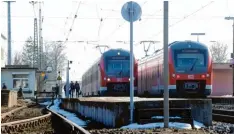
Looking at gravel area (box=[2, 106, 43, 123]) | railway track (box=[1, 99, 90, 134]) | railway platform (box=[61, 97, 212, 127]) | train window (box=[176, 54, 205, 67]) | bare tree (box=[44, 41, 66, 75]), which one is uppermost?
bare tree (box=[44, 41, 66, 75])

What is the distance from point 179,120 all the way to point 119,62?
15.0 metres

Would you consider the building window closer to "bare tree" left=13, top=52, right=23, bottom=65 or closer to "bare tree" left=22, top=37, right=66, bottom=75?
"bare tree" left=22, top=37, right=66, bottom=75

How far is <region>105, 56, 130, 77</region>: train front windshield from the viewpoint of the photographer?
25844 millimetres

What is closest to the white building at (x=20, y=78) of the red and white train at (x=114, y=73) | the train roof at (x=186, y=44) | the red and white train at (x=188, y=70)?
the red and white train at (x=114, y=73)

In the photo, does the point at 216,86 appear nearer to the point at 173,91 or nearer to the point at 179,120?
the point at 173,91

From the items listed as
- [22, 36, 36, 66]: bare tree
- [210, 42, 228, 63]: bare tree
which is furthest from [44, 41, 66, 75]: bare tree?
[210, 42, 228, 63]: bare tree

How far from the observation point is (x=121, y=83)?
25.8m

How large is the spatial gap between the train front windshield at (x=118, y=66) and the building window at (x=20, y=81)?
24.8 m

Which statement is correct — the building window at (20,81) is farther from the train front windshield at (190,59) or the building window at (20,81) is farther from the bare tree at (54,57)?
the bare tree at (54,57)

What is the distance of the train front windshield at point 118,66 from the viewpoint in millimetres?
25844

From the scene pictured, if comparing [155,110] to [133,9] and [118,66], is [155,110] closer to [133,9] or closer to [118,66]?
[133,9]

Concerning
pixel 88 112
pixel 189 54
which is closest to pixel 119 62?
pixel 189 54

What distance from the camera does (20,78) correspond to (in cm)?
4988

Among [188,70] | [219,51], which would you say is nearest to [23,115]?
[188,70]
